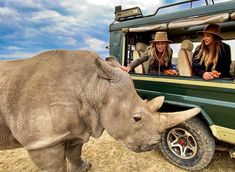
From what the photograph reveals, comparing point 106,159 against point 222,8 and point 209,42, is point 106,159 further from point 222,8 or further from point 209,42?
point 222,8

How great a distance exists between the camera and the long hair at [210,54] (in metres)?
3.67

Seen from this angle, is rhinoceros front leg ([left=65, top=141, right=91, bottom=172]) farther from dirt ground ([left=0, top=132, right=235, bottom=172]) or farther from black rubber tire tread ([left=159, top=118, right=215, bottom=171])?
black rubber tire tread ([left=159, top=118, right=215, bottom=171])

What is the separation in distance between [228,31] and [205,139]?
2.96m

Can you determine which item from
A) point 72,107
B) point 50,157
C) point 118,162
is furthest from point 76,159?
point 72,107

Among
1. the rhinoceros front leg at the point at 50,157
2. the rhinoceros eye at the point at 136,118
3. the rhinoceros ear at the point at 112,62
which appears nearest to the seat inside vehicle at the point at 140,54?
the rhinoceros ear at the point at 112,62

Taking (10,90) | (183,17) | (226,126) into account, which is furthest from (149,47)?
(10,90)

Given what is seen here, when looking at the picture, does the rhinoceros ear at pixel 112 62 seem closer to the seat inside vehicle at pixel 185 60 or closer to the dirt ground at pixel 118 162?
the seat inside vehicle at pixel 185 60

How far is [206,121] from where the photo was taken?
133 inches

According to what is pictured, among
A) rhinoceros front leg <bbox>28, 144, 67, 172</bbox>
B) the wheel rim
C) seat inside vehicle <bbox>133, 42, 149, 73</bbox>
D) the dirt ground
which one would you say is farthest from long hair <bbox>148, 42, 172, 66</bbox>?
rhinoceros front leg <bbox>28, 144, 67, 172</bbox>

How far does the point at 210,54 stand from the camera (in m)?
3.71

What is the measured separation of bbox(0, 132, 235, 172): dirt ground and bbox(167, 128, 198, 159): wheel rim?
0.84 ft

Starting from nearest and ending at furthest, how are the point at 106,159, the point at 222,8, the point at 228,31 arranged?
the point at 222,8, the point at 106,159, the point at 228,31

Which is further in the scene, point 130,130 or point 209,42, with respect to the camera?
point 209,42

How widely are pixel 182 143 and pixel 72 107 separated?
2.30 meters
